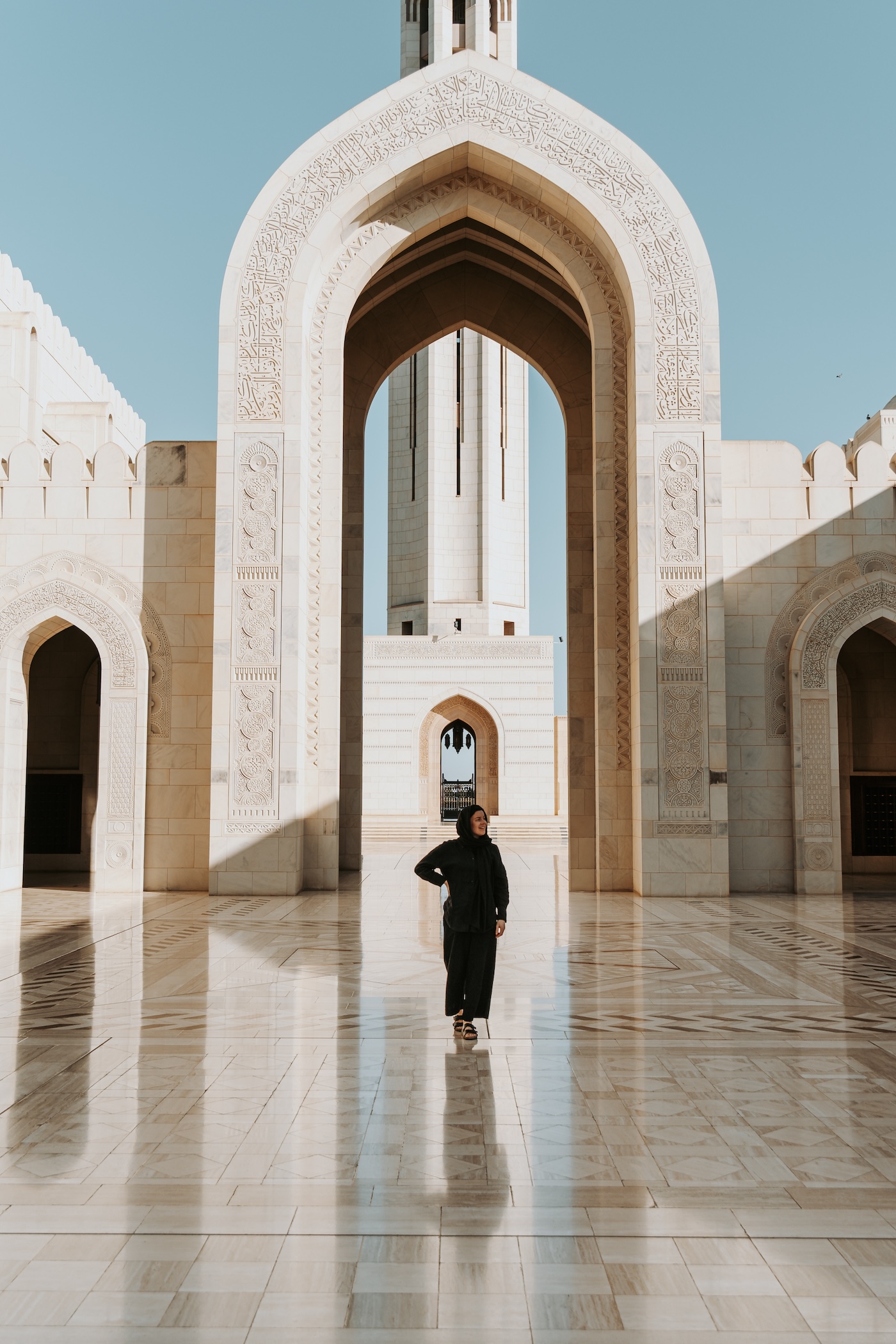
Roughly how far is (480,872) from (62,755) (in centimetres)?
1107

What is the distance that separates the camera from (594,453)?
1282 cm

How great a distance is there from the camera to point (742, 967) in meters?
6.96

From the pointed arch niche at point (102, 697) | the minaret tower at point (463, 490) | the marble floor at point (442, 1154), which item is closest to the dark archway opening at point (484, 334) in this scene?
the pointed arch niche at point (102, 697)

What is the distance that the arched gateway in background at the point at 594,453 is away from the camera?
11508 millimetres

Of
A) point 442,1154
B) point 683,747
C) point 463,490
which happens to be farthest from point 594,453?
point 463,490

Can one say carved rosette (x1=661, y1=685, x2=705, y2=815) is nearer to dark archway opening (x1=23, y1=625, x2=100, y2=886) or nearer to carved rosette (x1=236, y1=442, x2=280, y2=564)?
carved rosette (x1=236, y1=442, x2=280, y2=564)

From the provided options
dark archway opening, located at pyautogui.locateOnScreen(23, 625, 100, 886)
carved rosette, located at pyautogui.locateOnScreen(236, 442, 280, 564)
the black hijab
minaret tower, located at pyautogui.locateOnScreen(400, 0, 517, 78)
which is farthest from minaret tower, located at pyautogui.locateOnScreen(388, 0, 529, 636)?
the black hijab

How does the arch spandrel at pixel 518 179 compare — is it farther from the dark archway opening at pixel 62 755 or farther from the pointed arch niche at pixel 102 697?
the dark archway opening at pixel 62 755

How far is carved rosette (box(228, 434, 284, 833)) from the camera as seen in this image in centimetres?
1145

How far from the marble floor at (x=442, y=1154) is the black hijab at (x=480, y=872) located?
53cm

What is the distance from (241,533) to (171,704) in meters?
2.14

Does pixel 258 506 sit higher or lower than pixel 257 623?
higher

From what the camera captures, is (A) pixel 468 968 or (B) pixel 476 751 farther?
(B) pixel 476 751

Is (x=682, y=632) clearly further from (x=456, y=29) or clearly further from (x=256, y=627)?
(x=456, y=29)
